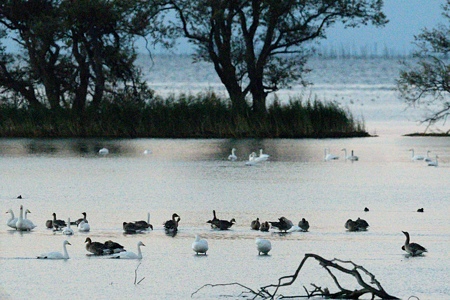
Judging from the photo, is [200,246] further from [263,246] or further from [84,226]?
[84,226]

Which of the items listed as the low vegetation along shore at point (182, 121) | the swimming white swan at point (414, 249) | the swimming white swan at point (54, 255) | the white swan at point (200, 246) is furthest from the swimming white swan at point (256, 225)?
the low vegetation along shore at point (182, 121)

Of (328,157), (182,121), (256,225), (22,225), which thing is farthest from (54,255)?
(182,121)

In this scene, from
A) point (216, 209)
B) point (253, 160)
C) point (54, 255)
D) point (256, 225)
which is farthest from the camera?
point (253, 160)

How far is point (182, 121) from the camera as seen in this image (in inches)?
1534

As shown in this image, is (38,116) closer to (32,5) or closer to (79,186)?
(32,5)

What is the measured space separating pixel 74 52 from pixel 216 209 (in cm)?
2395

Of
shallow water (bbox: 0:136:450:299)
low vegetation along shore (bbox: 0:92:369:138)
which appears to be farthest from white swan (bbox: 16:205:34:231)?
low vegetation along shore (bbox: 0:92:369:138)

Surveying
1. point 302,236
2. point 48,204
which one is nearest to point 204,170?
point 48,204

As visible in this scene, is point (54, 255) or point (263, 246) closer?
point (54, 255)

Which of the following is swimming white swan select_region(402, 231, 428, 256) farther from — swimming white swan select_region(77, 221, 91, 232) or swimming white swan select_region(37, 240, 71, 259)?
swimming white swan select_region(77, 221, 91, 232)

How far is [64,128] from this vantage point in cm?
3897

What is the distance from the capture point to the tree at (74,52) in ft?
133

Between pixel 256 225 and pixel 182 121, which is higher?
pixel 182 121

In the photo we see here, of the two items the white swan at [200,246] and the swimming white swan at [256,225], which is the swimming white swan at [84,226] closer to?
the swimming white swan at [256,225]
